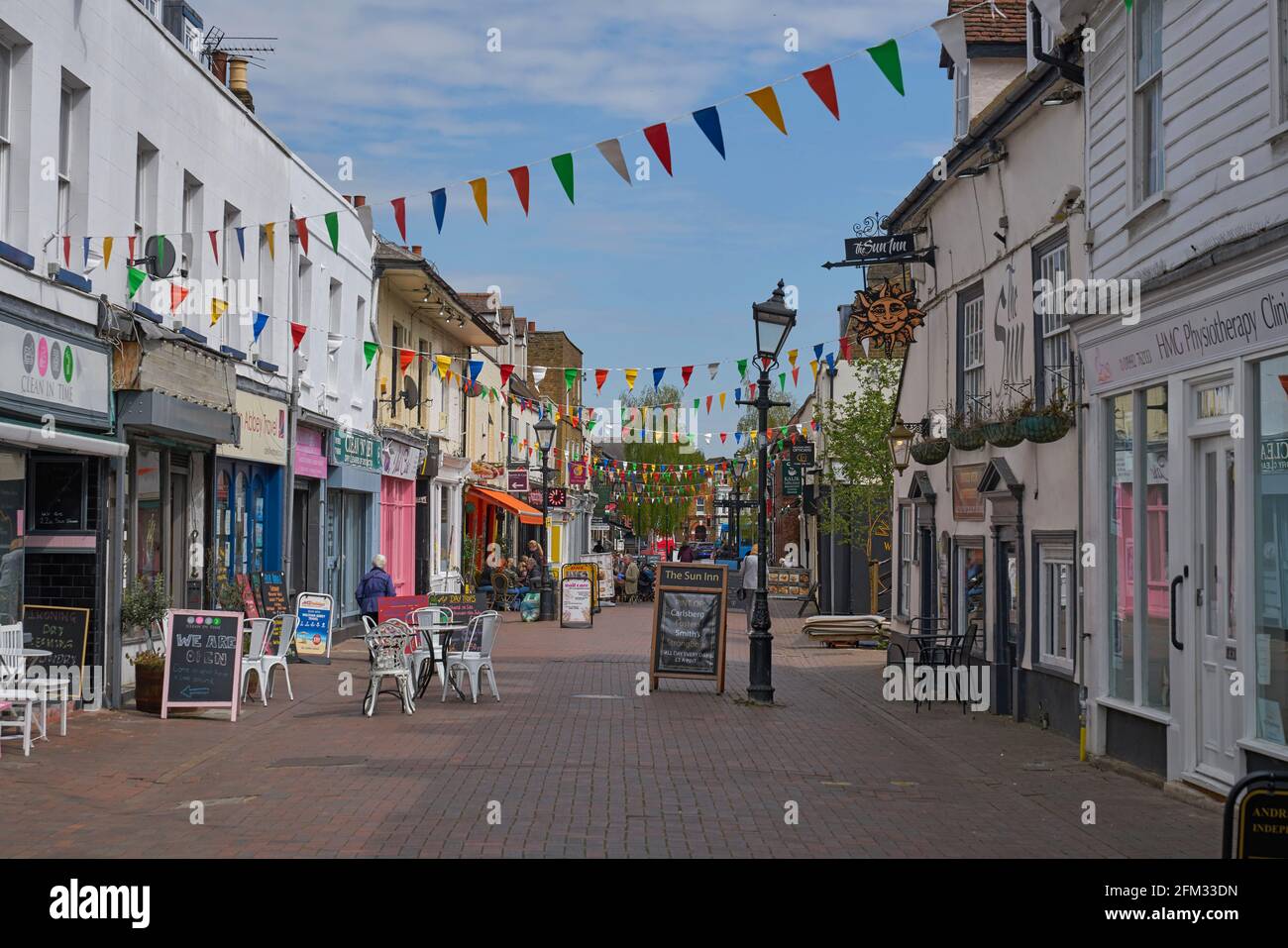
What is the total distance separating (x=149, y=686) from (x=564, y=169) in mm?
6819

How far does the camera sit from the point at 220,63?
2286cm

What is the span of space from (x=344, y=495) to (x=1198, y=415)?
19558 mm

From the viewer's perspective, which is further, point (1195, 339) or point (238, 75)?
point (238, 75)

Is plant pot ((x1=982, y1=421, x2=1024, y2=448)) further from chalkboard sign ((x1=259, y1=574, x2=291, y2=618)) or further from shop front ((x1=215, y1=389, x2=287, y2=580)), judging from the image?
chalkboard sign ((x1=259, y1=574, x2=291, y2=618))

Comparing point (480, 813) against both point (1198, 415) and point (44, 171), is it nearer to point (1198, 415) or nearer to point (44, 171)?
point (1198, 415)

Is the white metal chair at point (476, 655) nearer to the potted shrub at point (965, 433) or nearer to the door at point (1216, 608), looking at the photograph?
the potted shrub at point (965, 433)

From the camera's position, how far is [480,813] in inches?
376

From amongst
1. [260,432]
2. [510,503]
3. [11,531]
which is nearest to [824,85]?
[11,531]

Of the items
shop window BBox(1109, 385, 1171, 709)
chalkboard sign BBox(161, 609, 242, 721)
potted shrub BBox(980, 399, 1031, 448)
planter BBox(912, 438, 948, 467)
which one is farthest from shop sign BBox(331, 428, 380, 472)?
shop window BBox(1109, 385, 1171, 709)

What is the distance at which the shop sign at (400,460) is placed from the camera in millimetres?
30281

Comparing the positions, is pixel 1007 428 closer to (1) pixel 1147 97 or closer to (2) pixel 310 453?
(1) pixel 1147 97

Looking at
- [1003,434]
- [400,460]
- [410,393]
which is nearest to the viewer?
[1003,434]

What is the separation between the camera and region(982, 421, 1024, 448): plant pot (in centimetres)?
1498
